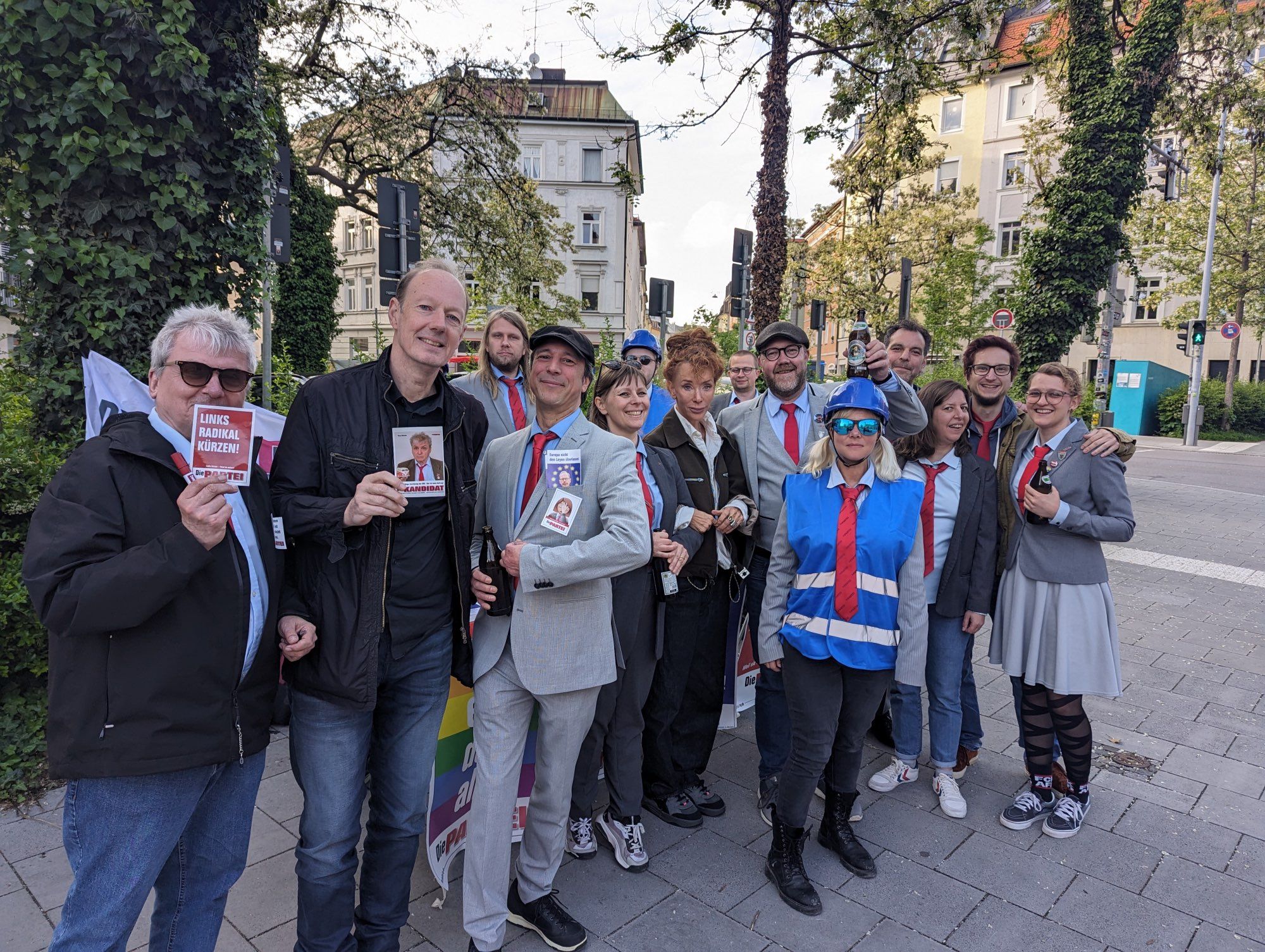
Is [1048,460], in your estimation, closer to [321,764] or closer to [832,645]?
[832,645]

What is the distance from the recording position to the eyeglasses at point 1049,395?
3506mm

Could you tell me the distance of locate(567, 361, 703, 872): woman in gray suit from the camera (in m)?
3.09

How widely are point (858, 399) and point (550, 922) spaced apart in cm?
234

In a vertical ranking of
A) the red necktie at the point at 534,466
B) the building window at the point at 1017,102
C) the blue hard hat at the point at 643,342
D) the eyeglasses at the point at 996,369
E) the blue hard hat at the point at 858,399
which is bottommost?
the red necktie at the point at 534,466

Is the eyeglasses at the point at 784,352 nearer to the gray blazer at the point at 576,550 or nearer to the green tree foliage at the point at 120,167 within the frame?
the gray blazer at the point at 576,550

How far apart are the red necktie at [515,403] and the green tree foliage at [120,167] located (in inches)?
61.8

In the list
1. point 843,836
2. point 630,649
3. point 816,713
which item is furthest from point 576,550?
point 843,836

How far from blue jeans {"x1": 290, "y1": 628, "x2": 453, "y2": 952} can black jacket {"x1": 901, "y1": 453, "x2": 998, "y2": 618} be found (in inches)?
99.3

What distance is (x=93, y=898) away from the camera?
1.83 m

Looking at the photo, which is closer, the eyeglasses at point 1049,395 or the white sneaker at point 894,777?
the eyeglasses at point 1049,395

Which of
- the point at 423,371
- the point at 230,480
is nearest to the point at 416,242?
the point at 423,371

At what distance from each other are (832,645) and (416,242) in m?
5.75

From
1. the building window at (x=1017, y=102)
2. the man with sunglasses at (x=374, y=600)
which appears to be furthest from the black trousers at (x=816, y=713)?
the building window at (x=1017, y=102)

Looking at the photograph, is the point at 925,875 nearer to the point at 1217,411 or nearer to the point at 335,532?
the point at 335,532
